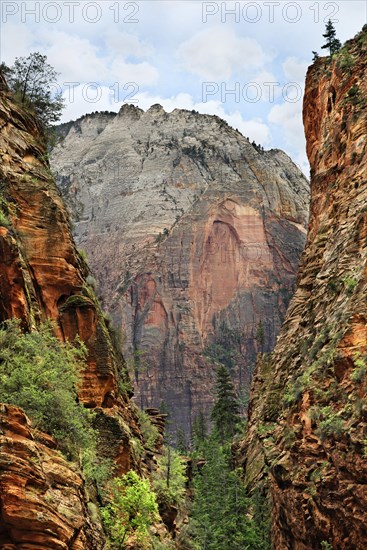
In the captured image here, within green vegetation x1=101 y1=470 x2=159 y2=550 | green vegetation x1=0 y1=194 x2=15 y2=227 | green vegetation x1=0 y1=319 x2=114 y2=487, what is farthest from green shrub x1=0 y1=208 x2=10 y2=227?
green vegetation x1=101 y1=470 x2=159 y2=550

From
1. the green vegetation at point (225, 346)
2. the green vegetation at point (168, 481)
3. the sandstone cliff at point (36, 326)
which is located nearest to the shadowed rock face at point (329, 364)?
the green vegetation at point (168, 481)

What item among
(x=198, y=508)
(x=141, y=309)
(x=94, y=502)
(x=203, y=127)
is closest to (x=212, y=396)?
(x=141, y=309)

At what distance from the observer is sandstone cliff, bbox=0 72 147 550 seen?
1388cm

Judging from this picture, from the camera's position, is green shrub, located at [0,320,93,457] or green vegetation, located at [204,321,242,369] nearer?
green shrub, located at [0,320,93,457]

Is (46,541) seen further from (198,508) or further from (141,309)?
(141,309)

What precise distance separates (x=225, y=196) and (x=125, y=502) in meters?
102

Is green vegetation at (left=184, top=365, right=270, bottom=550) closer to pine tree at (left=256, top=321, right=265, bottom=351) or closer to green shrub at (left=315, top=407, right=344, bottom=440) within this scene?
green shrub at (left=315, top=407, right=344, bottom=440)

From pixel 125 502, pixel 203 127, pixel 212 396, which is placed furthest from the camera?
pixel 203 127

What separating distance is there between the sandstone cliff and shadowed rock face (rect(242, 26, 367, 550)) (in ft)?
25.8

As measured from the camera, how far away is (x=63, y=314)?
27750mm

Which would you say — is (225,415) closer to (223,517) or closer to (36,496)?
(223,517)

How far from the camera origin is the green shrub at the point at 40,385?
18094 mm

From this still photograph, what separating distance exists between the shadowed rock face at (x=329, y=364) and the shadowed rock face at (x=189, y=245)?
5357 cm

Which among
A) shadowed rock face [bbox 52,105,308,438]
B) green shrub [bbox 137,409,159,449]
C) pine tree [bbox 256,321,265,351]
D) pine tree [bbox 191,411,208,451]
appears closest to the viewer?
green shrub [bbox 137,409,159,449]
